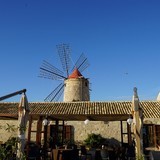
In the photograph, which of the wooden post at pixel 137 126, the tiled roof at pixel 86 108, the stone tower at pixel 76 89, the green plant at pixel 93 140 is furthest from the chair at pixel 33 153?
the stone tower at pixel 76 89

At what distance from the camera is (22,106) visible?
8.20 metres

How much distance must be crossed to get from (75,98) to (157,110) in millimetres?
9108

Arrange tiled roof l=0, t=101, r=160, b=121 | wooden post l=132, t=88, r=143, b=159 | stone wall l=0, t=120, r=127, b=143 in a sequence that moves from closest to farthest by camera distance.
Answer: wooden post l=132, t=88, r=143, b=159 < tiled roof l=0, t=101, r=160, b=121 < stone wall l=0, t=120, r=127, b=143

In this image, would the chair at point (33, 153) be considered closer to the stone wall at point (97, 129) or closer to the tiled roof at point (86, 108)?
the tiled roof at point (86, 108)

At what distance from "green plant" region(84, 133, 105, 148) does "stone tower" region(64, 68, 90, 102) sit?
7.60 metres

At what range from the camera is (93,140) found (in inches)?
657

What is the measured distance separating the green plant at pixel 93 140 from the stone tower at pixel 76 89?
299 inches

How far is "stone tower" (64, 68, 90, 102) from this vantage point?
967 inches

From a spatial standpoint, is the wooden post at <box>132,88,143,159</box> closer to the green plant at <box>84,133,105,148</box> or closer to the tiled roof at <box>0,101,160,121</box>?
the tiled roof at <box>0,101,160,121</box>

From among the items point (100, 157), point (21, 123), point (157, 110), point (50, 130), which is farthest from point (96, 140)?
point (21, 123)

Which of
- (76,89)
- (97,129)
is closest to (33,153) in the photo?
(97,129)

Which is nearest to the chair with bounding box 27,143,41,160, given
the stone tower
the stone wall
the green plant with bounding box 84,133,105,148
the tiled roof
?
the tiled roof

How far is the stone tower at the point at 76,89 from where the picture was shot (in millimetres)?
24553

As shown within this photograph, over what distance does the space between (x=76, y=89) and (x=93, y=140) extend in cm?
880
